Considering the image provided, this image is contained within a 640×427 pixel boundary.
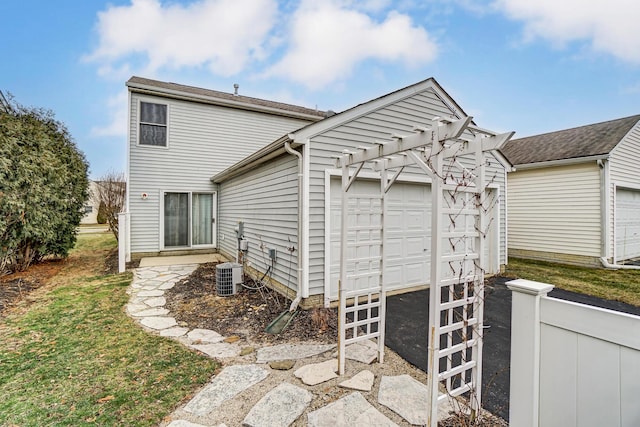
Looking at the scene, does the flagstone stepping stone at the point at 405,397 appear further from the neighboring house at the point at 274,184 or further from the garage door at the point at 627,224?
the garage door at the point at 627,224

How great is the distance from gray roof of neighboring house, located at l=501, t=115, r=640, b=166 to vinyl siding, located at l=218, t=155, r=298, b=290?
8709 millimetres

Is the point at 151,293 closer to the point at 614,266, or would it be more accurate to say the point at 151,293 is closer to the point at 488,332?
the point at 488,332

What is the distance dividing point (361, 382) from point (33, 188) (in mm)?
8336

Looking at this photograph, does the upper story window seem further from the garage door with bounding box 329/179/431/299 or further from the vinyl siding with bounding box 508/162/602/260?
the vinyl siding with bounding box 508/162/602/260

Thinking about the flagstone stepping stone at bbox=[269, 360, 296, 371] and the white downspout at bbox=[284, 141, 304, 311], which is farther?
the white downspout at bbox=[284, 141, 304, 311]

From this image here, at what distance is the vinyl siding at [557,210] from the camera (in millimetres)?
8273

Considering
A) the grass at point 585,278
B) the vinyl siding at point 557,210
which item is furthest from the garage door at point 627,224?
the grass at point 585,278

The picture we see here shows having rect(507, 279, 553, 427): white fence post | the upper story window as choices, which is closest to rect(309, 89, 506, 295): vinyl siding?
rect(507, 279, 553, 427): white fence post

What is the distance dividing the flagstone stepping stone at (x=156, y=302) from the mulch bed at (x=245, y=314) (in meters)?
0.09

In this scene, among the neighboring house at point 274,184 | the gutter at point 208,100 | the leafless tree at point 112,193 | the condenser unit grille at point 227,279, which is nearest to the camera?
the neighboring house at point 274,184

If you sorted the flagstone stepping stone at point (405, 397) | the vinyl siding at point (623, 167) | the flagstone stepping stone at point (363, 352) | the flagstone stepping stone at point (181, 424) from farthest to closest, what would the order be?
the vinyl siding at point (623, 167) < the flagstone stepping stone at point (363, 352) < the flagstone stepping stone at point (405, 397) < the flagstone stepping stone at point (181, 424)

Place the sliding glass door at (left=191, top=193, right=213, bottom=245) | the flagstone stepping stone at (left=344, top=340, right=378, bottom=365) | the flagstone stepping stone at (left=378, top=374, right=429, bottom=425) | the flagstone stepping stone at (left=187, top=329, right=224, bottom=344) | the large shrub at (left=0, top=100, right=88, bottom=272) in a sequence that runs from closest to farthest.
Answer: the flagstone stepping stone at (left=378, top=374, right=429, bottom=425), the flagstone stepping stone at (left=344, top=340, right=378, bottom=365), the flagstone stepping stone at (left=187, top=329, right=224, bottom=344), the large shrub at (left=0, top=100, right=88, bottom=272), the sliding glass door at (left=191, top=193, right=213, bottom=245)

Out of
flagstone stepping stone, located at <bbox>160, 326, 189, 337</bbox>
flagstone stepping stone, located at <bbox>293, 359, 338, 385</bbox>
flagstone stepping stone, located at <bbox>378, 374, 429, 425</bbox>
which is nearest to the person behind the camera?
flagstone stepping stone, located at <bbox>378, 374, 429, 425</bbox>

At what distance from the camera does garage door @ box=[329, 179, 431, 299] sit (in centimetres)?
521
